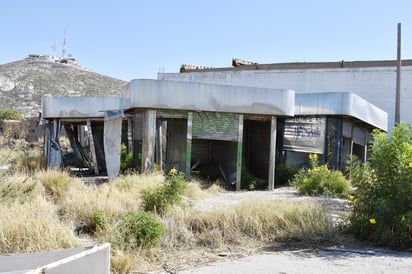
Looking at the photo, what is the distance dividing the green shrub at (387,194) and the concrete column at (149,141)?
6805 millimetres

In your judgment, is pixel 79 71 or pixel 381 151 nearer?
pixel 381 151

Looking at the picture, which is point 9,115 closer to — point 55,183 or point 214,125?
point 214,125

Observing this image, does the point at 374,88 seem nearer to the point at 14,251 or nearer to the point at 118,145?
the point at 118,145

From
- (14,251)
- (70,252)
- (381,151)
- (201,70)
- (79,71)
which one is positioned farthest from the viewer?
(79,71)

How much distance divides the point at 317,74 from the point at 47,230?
2685cm

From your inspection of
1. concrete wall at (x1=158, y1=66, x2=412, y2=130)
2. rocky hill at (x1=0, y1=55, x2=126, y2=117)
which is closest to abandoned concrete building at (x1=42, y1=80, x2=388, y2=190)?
concrete wall at (x1=158, y1=66, x2=412, y2=130)

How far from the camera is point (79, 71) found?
55.6 m

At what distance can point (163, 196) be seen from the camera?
8867 mm

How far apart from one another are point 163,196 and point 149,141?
4.61 metres

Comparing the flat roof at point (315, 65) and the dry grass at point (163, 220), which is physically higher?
the flat roof at point (315, 65)

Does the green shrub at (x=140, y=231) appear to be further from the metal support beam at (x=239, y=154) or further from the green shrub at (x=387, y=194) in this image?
the metal support beam at (x=239, y=154)

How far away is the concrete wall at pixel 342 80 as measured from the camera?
28.3 meters

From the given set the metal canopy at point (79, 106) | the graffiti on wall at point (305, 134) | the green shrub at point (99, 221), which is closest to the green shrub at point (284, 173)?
the graffiti on wall at point (305, 134)

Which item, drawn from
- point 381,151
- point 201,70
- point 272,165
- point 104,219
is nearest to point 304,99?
point 272,165
